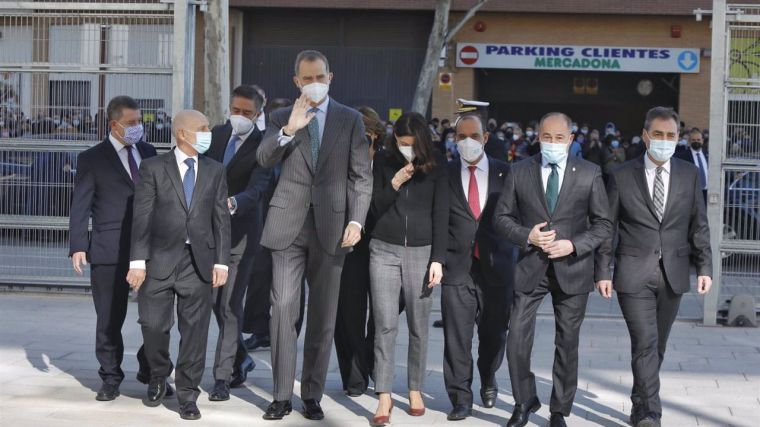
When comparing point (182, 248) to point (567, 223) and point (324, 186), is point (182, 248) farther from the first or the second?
point (567, 223)

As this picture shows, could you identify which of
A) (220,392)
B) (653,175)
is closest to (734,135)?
(653,175)

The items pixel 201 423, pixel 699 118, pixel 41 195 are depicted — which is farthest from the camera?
pixel 699 118

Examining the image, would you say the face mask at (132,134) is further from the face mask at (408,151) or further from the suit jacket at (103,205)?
the face mask at (408,151)

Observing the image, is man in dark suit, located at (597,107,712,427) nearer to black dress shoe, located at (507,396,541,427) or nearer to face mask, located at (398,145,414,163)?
black dress shoe, located at (507,396,541,427)

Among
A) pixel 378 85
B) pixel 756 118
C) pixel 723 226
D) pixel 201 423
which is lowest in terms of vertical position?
pixel 201 423

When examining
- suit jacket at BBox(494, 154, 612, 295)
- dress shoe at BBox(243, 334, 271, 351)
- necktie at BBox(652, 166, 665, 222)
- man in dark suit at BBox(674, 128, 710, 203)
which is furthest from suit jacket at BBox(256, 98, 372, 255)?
man in dark suit at BBox(674, 128, 710, 203)

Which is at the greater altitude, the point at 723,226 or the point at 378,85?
the point at 378,85

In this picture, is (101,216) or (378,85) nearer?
(101,216)

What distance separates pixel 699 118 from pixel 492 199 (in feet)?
74.9

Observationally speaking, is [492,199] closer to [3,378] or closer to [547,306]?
[3,378]

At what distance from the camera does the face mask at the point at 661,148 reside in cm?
723

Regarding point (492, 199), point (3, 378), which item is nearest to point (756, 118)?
point (492, 199)

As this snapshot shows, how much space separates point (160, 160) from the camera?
297 inches

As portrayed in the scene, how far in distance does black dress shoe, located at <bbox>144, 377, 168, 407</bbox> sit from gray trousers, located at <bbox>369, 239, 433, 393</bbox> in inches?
54.6
